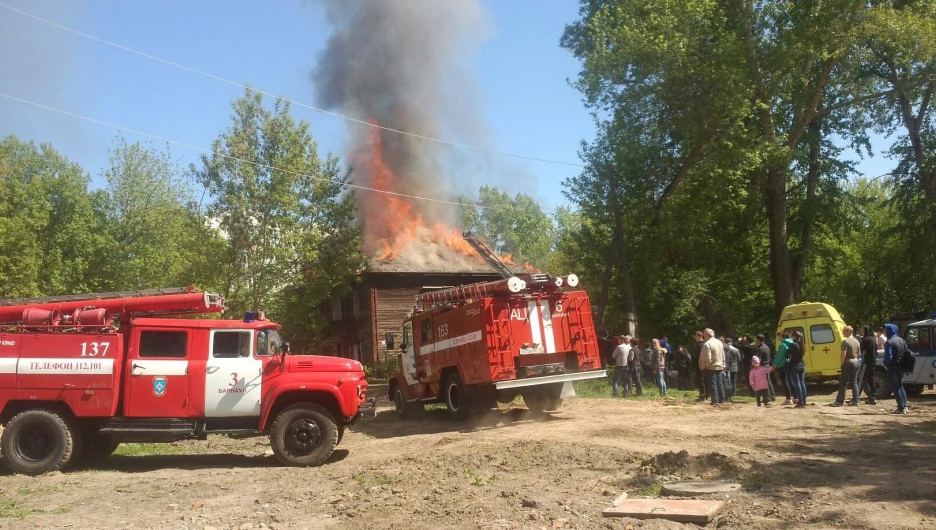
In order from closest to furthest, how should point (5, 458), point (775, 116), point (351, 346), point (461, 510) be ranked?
point (461, 510) → point (5, 458) → point (775, 116) → point (351, 346)

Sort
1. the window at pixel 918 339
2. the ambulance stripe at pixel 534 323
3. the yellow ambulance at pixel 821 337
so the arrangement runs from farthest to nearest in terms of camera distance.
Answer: the yellow ambulance at pixel 821 337 < the window at pixel 918 339 < the ambulance stripe at pixel 534 323

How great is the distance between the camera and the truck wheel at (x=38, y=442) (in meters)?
11.1

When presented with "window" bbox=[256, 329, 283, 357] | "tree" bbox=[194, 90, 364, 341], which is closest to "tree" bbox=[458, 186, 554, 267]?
"tree" bbox=[194, 90, 364, 341]

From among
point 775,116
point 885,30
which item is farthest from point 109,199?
point 885,30

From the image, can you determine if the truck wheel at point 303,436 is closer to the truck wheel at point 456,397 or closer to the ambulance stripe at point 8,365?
the ambulance stripe at point 8,365

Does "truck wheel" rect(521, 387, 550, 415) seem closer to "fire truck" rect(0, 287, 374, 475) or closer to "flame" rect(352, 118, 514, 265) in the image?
"fire truck" rect(0, 287, 374, 475)

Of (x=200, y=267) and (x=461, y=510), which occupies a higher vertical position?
(x=200, y=267)

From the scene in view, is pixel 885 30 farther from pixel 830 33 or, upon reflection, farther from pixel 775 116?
pixel 775 116

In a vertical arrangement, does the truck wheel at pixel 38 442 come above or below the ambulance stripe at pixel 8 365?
below

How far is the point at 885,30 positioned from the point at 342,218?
22531mm

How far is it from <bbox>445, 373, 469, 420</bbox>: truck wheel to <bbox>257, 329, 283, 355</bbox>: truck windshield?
482 cm

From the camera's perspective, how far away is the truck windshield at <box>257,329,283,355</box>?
12023mm

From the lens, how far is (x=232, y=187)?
1196 inches

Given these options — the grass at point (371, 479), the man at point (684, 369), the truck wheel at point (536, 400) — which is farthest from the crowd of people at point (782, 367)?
the grass at point (371, 479)
